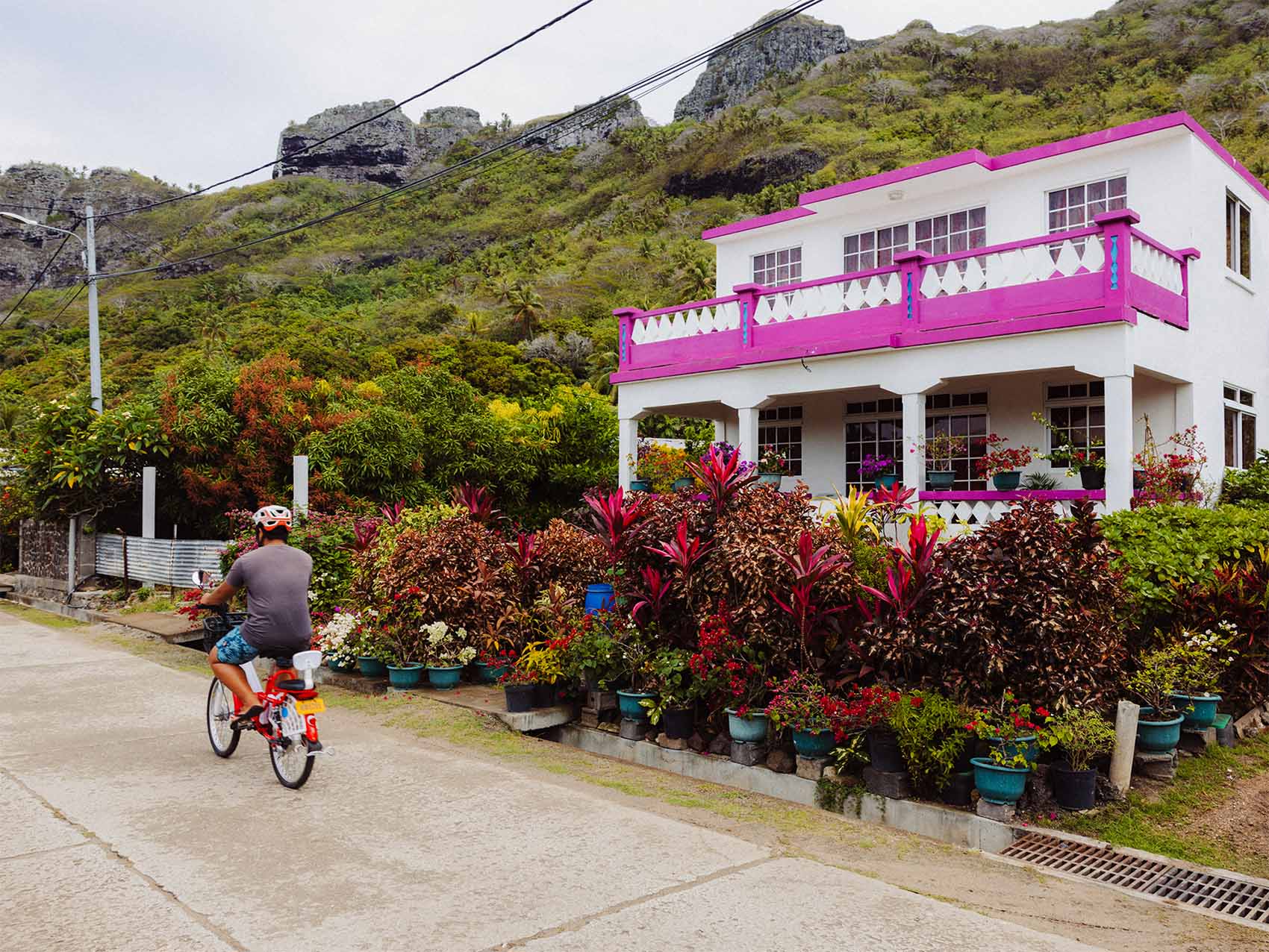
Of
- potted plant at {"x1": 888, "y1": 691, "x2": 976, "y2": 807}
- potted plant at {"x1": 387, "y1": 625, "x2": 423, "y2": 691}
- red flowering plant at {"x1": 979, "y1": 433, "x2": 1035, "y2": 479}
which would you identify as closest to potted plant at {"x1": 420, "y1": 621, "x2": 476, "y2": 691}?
potted plant at {"x1": 387, "y1": 625, "x2": 423, "y2": 691}

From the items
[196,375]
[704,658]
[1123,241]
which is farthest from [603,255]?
[704,658]

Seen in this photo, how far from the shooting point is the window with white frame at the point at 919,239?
15.5 m

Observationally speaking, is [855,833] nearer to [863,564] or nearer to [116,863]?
[863,564]

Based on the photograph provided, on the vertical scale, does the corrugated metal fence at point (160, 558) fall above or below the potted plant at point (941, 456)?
below

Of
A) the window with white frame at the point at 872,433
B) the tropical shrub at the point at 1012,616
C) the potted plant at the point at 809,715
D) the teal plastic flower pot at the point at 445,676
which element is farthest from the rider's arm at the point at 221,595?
the window with white frame at the point at 872,433

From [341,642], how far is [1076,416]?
10541 millimetres

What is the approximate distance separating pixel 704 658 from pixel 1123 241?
7.63m

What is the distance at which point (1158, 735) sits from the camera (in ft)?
22.4

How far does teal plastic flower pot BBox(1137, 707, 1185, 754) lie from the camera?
682 centimetres

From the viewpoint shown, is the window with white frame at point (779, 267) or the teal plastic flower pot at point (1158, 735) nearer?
the teal plastic flower pot at point (1158, 735)

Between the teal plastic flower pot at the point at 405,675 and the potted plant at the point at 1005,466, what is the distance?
780 centimetres

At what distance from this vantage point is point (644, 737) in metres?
7.93

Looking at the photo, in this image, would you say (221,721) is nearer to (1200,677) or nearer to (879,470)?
(1200,677)

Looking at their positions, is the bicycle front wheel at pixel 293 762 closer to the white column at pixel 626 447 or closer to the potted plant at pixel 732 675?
the potted plant at pixel 732 675
